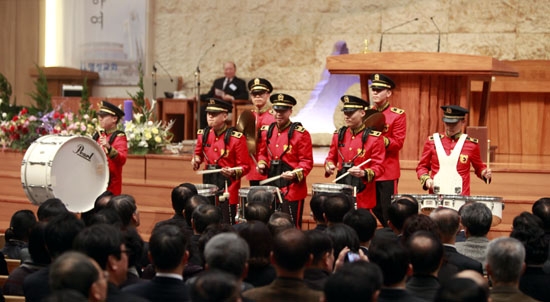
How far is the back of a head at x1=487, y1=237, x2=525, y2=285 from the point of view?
151 inches

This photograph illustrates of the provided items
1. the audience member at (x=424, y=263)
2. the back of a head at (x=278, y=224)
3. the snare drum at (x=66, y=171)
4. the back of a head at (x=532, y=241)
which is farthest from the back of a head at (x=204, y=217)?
Result: the snare drum at (x=66, y=171)

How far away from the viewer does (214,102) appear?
7.80 meters

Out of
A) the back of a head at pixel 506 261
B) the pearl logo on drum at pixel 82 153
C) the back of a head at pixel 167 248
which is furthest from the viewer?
the pearl logo on drum at pixel 82 153

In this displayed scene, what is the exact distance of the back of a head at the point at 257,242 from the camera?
14.1ft

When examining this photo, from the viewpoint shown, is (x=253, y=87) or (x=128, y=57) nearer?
(x=253, y=87)

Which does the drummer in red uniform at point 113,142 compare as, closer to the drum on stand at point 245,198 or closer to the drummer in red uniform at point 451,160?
the drum on stand at point 245,198

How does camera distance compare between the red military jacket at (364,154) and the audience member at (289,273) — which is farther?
the red military jacket at (364,154)

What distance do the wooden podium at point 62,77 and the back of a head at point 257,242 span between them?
33.9 feet

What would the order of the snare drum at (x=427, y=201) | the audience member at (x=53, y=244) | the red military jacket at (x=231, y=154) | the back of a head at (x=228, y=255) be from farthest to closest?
the red military jacket at (x=231, y=154), the snare drum at (x=427, y=201), the audience member at (x=53, y=244), the back of a head at (x=228, y=255)

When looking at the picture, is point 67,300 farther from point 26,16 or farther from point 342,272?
point 26,16

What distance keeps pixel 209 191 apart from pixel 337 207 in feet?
5.95

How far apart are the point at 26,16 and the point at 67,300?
13108 mm

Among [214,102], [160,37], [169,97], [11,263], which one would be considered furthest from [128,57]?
[11,263]

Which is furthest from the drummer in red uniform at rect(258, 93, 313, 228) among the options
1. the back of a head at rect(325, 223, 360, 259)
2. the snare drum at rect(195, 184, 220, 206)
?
the back of a head at rect(325, 223, 360, 259)
